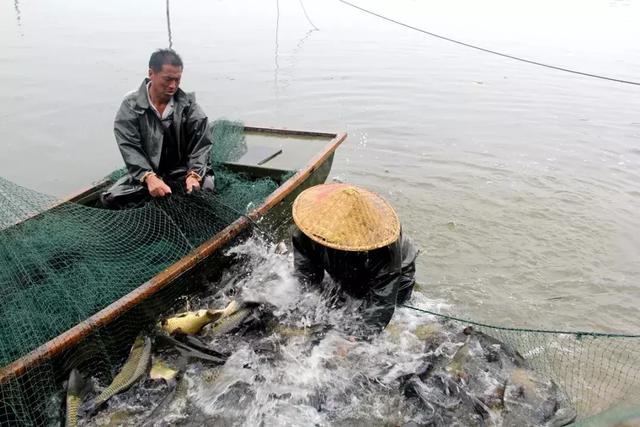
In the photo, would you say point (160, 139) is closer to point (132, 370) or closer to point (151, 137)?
point (151, 137)

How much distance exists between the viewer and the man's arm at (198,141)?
4.45 meters

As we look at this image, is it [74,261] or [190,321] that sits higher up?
[74,261]

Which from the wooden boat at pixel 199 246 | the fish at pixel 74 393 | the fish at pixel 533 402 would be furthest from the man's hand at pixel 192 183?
the fish at pixel 533 402

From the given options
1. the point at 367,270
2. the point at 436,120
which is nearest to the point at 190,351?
the point at 367,270

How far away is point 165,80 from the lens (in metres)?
3.94

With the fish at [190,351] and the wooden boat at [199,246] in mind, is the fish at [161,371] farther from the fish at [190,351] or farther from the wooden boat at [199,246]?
the wooden boat at [199,246]

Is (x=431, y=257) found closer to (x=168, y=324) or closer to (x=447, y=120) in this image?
(x=168, y=324)

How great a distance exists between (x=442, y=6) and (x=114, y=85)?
860 inches

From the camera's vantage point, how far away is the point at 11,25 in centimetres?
1580

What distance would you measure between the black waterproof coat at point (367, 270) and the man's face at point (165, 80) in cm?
171

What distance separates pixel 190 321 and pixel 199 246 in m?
0.67

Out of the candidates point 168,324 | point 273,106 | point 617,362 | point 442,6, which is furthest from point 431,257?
point 442,6

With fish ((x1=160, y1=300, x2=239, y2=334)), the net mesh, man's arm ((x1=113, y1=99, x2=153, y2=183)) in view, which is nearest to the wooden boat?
the net mesh

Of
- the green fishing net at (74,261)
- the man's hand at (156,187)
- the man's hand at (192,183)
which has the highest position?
the man's hand at (156,187)
